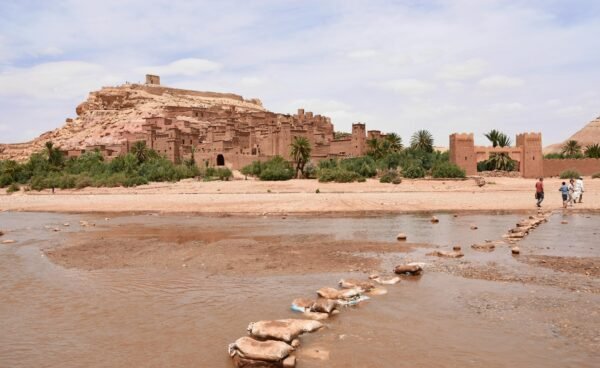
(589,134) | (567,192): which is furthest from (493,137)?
(589,134)

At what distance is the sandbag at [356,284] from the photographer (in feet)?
27.5

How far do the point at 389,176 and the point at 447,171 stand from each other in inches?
190

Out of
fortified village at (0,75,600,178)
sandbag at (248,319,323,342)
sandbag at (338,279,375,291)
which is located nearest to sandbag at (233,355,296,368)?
sandbag at (248,319,323,342)

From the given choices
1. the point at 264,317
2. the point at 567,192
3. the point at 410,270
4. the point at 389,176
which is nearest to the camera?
the point at 264,317

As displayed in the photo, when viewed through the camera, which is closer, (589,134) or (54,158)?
(54,158)

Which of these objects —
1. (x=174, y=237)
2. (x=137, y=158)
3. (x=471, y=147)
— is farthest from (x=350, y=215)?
(x=137, y=158)

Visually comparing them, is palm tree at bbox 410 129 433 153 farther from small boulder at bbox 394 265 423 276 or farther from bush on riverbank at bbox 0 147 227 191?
small boulder at bbox 394 265 423 276

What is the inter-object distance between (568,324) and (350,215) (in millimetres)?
16657

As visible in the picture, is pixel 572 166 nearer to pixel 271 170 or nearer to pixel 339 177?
pixel 339 177

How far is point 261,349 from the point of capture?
543 centimetres

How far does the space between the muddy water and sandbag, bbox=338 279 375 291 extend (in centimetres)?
39

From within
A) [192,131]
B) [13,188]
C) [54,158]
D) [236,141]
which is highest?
[192,131]

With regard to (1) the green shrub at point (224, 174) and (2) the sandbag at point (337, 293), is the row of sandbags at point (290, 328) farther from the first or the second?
(1) the green shrub at point (224, 174)

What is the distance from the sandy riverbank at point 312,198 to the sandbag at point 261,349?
18756mm
